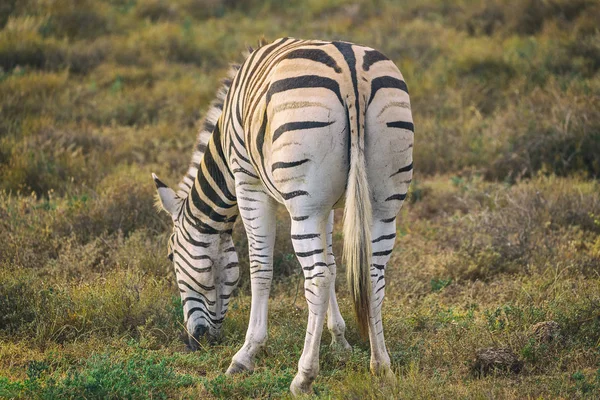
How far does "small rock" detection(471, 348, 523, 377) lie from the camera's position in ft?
14.9

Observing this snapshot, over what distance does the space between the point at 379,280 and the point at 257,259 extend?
0.94 meters

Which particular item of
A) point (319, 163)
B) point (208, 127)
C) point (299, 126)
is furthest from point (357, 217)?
point (208, 127)

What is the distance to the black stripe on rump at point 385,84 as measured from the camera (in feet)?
13.4

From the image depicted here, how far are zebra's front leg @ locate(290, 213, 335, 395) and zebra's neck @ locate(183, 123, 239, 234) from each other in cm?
110

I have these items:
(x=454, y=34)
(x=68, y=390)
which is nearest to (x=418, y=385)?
(x=68, y=390)

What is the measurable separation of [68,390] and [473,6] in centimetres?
1163

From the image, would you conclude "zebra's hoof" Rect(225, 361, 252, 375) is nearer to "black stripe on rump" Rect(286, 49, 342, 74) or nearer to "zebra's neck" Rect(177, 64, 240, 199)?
"zebra's neck" Rect(177, 64, 240, 199)

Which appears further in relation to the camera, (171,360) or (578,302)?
(578,302)

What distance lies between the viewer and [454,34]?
1299 cm

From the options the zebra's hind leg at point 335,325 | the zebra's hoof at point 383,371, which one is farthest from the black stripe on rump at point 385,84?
the zebra's hoof at point 383,371

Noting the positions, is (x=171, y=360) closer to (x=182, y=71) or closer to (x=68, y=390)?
(x=68, y=390)

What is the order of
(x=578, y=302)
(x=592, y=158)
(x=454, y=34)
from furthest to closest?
(x=454, y=34)
(x=592, y=158)
(x=578, y=302)

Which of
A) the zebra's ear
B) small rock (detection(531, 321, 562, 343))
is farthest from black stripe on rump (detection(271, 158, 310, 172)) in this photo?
small rock (detection(531, 321, 562, 343))

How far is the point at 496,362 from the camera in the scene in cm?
455
